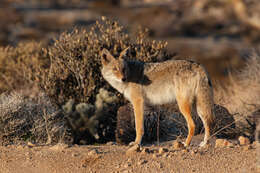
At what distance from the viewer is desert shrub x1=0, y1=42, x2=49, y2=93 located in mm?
10977

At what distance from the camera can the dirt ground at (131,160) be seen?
5523 mm

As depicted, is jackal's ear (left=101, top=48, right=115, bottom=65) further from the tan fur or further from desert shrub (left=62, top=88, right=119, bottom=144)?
desert shrub (left=62, top=88, right=119, bottom=144)

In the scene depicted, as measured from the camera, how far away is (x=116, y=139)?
855cm

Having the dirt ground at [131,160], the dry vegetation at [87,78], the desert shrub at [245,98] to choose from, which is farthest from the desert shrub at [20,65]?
the dirt ground at [131,160]

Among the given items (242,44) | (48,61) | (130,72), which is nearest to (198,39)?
(242,44)

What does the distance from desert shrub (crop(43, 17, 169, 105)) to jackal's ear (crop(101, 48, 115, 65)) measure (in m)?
1.58

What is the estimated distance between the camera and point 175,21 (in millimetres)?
48781

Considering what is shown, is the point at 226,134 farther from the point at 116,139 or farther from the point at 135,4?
the point at 135,4

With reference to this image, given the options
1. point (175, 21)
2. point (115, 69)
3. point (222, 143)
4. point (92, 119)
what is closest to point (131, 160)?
point (222, 143)

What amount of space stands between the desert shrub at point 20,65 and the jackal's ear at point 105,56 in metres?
3.35

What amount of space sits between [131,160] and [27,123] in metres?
2.75

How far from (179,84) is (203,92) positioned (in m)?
0.42

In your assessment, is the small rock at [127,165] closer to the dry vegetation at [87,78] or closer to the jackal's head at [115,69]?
the jackal's head at [115,69]

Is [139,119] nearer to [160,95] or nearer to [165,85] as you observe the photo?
[160,95]
